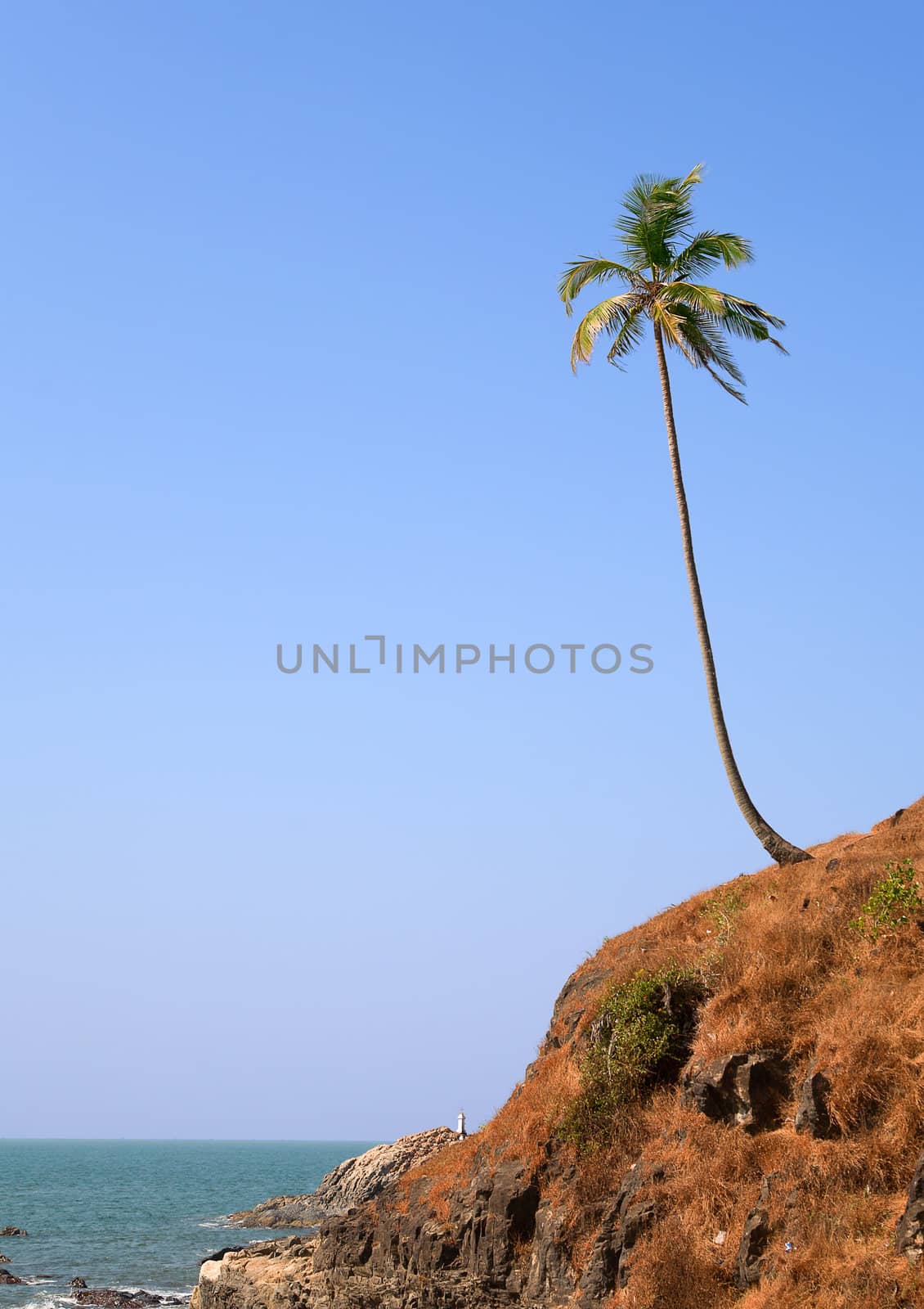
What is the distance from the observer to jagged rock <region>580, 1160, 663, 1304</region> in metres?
22.3

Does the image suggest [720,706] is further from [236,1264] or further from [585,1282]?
[236,1264]

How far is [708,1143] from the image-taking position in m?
22.6

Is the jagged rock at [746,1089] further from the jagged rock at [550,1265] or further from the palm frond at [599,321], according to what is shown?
the palm frond at [599,321]

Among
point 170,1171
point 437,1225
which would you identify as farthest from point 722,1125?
point 170,1171

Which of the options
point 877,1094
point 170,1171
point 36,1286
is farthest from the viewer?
point 170,1171

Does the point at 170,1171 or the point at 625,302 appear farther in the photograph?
the point at 170,1171

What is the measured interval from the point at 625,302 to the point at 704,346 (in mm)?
2537

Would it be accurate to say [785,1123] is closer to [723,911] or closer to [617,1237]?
[617,1237]

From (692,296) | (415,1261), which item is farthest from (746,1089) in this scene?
(692,296)

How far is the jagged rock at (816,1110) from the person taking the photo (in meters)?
20.7

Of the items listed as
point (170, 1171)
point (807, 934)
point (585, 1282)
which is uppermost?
point (807, 934)

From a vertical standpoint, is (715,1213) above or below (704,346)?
below

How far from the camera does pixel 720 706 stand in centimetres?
3073

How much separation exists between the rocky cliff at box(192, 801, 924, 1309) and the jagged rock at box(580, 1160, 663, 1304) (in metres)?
0.05
